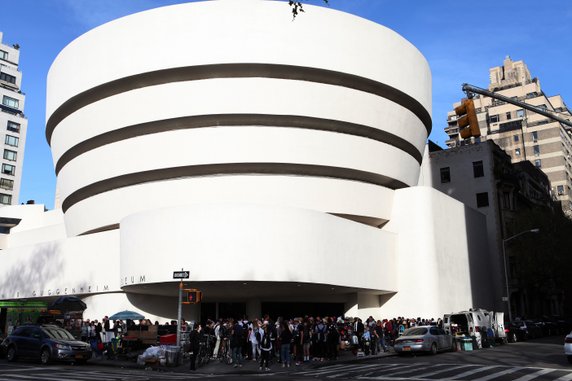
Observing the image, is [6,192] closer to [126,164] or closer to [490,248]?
[126,164]

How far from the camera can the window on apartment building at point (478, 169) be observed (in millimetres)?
50844

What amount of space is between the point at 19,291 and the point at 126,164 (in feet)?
50.8

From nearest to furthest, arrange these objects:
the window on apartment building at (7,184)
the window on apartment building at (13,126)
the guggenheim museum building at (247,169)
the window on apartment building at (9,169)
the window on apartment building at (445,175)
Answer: the guggenheim museum building at (247,169) < the window on apartment building at (445,175) < the window on apartment building at (7,184) < the window on apartment building at (9,169) < the window on apartment building at (13,126)

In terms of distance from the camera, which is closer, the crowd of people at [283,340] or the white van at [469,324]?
the crowd of people at [283,340]

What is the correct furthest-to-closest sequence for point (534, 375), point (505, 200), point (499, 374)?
point (505, 200), point (499, 374), point (534, 375)

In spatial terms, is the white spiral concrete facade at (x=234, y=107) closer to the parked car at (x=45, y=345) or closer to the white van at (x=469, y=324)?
the white van at (x=469, y=324)

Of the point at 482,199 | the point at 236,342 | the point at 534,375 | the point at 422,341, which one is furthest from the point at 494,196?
the point at 534,375

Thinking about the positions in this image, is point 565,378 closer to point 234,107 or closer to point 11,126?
point 234,107

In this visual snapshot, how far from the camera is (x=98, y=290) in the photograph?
3500 cm

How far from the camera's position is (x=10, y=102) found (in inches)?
3312

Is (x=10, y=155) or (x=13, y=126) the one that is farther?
(x=13, y=126)

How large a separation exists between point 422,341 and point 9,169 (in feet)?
249

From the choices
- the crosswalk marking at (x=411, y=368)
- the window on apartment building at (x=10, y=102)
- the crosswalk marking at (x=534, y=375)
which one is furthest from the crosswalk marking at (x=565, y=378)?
the window on apartment building at (x=10, y=102)

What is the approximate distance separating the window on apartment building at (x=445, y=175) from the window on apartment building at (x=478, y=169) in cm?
243
